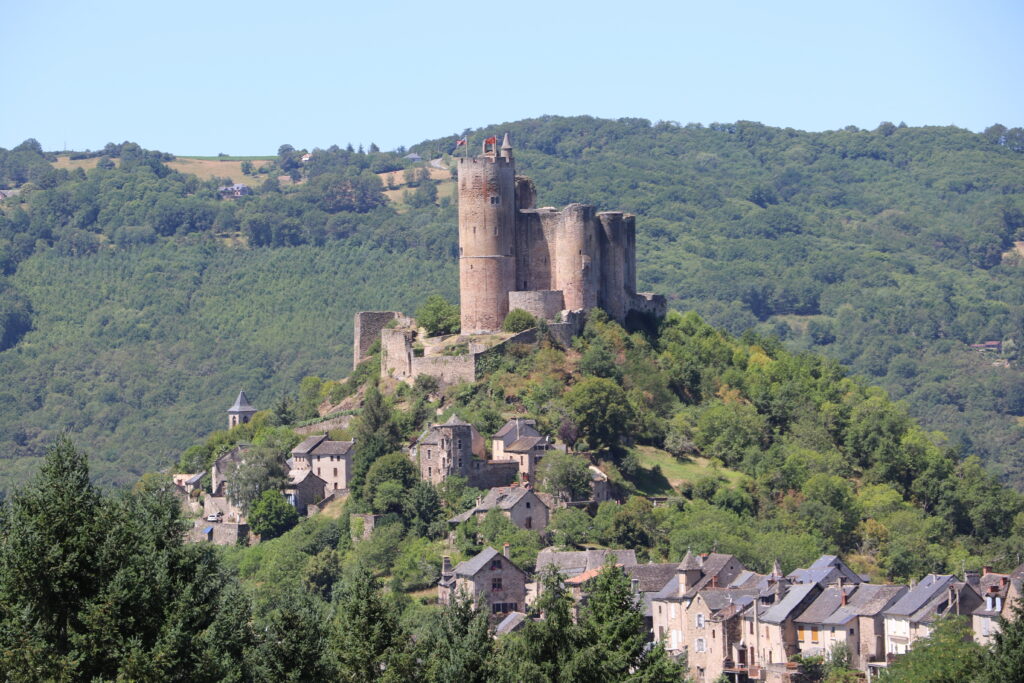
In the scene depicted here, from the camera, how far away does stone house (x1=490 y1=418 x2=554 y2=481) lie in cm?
8113

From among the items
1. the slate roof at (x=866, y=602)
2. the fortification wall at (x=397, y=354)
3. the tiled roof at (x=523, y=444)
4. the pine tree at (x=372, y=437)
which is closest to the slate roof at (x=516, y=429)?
the tiled roof at (x=523, y=444)

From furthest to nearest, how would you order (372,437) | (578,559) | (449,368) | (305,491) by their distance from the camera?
(449,368)
(305,491)
(372,437)
(578,559)

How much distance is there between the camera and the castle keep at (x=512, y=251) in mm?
89438

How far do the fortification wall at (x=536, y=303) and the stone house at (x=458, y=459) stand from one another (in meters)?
9.20

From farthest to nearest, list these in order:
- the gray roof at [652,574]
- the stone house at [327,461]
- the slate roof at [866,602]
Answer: the stone house at [327,461] → the gray roof at [652,574] → the slate roof at [866,602]

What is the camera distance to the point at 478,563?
7275cm

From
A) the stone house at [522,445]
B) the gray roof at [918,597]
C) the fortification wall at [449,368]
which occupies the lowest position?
the gray roof at [918,597]

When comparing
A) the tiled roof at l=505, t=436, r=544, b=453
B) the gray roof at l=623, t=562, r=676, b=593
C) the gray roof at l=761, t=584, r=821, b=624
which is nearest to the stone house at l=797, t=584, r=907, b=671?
the gray roof at l=761, t=584, r=821, b=624

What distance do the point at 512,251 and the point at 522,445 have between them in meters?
12.2

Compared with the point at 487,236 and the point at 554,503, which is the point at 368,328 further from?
the point at 554,503

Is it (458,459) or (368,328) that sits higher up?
(368,328)

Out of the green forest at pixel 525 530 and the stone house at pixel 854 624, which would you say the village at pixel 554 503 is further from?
the green forest at pixel 525 530

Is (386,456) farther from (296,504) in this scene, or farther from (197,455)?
(197,455)

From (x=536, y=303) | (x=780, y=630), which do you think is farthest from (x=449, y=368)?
(x=780, y=630)
